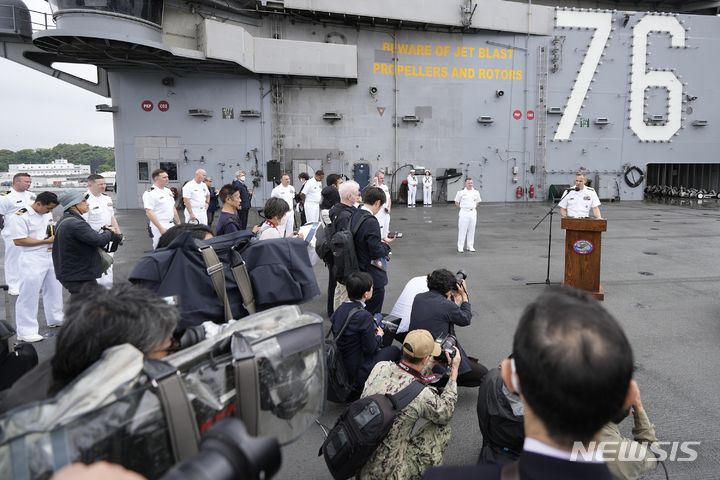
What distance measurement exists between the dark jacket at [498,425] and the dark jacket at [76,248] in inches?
179

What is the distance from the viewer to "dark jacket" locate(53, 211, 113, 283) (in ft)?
17.1

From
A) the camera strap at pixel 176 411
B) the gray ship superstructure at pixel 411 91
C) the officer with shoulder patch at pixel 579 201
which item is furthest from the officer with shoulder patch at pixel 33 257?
the gray ship superstructure at pixel 411 91

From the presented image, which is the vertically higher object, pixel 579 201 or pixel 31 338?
pixel 579 201

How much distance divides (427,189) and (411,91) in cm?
466

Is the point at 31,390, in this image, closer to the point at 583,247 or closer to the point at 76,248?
the point at 76,248

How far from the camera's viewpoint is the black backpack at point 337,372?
379cm

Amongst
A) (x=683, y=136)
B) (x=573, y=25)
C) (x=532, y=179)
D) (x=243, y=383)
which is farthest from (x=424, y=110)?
(x=243, y=383)

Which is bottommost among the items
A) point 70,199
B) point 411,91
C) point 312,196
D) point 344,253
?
point 344,253

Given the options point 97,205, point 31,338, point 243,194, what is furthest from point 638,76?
point 31,338

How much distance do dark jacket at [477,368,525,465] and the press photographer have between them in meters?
4.56

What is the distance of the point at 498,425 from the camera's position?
103 inches

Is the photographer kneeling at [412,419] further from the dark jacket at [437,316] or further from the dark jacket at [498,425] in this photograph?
the dark jacket at [437,316]

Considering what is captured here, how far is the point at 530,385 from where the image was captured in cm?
122

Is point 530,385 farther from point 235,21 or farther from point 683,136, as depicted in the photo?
point 683,136
